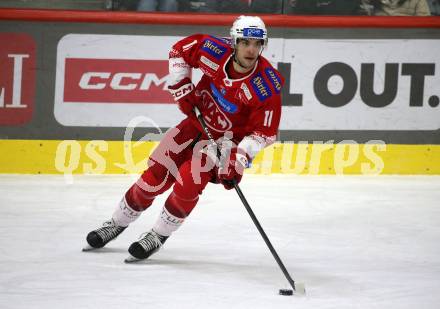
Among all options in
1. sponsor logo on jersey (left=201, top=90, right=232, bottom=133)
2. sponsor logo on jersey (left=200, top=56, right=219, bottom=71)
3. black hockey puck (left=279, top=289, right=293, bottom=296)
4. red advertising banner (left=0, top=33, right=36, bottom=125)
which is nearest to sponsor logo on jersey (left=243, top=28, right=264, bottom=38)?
sponsor logo on jersey (left=200, top=56, right=219, bottom=71)

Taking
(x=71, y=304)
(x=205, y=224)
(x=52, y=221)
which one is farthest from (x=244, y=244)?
(x=71, y=304)

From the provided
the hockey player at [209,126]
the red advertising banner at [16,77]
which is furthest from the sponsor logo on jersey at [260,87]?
the red advertising banner at [16,77]

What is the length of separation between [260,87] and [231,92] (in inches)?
7.1

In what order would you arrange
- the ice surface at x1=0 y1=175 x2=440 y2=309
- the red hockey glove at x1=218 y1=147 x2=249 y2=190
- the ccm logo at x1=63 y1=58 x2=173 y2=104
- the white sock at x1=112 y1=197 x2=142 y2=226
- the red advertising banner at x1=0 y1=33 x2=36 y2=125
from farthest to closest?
the ccm logo at x1=63 y1=58 x2=173 y2=104, the red advertising banner at x1=0 y1=33 x2=36 y2=125, the white sock at x1=112 y1=197 x2=142 y2=226, the red hockey glove at x1=218 y1=147 x2=249 y2=190, the ice surface at x1=0 y1=175 x2=440 y2=309

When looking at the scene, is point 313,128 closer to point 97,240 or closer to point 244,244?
point 244,244

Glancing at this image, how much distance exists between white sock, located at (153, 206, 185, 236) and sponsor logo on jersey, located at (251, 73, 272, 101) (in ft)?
2.44

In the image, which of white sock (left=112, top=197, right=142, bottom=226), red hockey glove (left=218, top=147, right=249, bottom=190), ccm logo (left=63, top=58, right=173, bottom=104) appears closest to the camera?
red hockey glove (left=218, top=147, right=249, bottom=190)

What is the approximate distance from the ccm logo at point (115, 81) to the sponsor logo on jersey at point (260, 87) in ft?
9.62

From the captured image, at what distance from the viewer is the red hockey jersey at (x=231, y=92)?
4730 mm

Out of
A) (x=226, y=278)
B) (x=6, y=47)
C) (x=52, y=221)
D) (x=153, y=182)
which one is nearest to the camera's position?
(x=226, y=278)

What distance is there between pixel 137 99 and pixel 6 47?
1106 mm

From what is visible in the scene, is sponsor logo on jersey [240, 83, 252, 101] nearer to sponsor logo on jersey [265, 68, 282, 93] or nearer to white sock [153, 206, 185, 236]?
sponsor logo on jersey [265, 68, 282, 93]

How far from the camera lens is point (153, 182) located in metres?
4.90

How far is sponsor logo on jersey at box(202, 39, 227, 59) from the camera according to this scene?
4.95 meters
